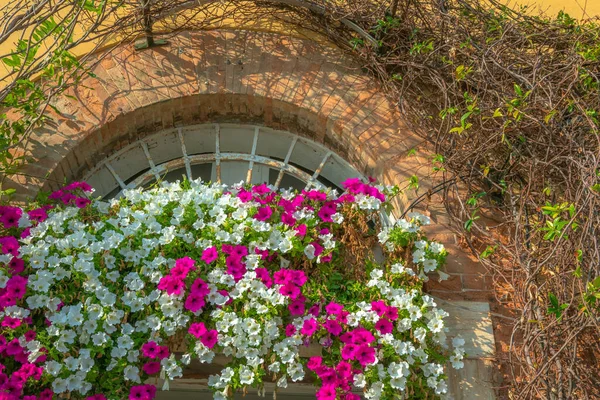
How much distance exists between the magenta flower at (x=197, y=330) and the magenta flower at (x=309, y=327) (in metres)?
0.52

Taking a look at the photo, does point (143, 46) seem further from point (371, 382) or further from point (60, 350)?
point (371, 382)

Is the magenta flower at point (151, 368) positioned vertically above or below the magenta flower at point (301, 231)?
below

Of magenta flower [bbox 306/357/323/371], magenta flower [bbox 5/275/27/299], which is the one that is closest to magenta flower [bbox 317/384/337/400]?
magenta flower [bbox 306/357/323/371]

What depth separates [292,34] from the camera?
548 centimetres

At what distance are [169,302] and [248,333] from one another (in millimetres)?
462

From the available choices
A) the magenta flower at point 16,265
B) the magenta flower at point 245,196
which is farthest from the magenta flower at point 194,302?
the magenta flower at point 16,265

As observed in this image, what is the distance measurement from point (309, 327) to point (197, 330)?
1.95ft

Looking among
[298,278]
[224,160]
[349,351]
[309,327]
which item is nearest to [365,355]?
[349,351]

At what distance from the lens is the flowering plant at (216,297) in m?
3.65

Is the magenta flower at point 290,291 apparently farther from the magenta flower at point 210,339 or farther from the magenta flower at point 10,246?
the magenta flower at point 10,246

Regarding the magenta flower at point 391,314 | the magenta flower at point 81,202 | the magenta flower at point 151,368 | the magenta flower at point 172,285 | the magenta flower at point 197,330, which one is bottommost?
the magenta flower at point 151,368

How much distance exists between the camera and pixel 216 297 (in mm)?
3859

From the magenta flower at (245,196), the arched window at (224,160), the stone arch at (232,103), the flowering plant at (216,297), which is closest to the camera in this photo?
the flowering plant at (216,297)

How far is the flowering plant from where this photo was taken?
3654 millimetres
